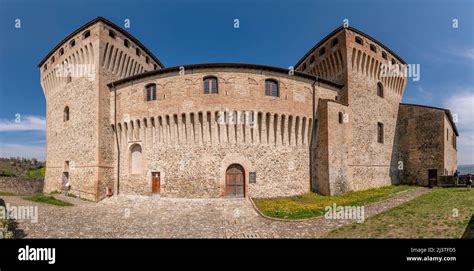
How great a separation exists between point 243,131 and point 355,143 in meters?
10.6

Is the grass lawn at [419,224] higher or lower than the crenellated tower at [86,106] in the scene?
lower

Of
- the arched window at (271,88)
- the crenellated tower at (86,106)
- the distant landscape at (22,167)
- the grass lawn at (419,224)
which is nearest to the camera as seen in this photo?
the grass lawn at (419,224)

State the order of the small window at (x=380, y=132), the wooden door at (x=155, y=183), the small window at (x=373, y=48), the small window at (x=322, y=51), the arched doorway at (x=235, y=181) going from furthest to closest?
1. the small window at (x=322, y=51)
2. the small window at (x=380, y=132)
3. the small window at (x=373, y=48)
4. the wooden door at (x=155, y=183)
5. the arched doorway at (x=235, y=181)

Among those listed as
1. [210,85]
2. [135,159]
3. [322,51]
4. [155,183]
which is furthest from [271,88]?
[135,159]

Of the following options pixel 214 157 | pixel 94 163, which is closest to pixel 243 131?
pixel 214 157

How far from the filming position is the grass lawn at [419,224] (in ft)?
27.6

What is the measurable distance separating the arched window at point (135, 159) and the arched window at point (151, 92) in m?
3.99

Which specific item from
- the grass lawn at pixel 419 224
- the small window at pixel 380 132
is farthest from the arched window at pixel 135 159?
the small window at pixel 380 132

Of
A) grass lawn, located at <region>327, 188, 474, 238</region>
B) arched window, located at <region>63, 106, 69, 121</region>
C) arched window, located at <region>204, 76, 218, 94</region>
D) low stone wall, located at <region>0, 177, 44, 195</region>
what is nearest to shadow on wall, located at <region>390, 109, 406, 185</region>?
grass lawn, located at <region>327, 188, 474, 238</region>

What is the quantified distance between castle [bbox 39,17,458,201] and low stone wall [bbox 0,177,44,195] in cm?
454

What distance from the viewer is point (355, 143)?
20.8 meters

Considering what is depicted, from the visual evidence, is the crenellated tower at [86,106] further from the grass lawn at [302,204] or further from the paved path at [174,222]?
the grass lawn at [302,204]

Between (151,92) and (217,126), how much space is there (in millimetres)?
6127
